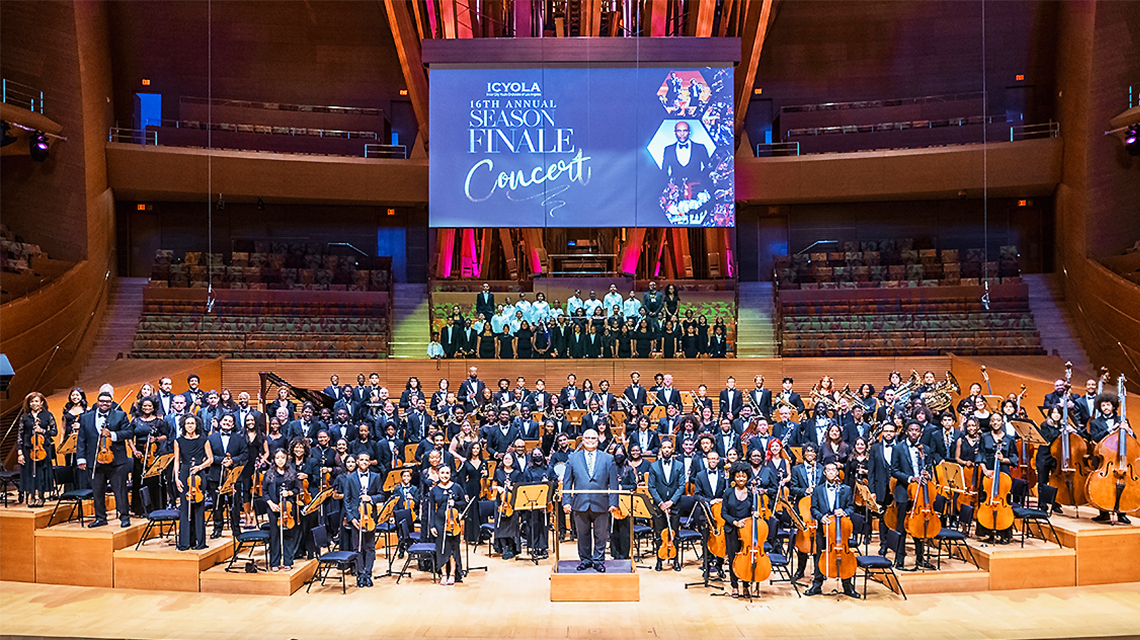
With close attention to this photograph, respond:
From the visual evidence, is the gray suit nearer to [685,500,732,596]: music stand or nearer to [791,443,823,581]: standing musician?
[685,500,732,596]: music stand

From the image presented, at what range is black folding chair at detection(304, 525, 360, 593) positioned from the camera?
968 centimetres

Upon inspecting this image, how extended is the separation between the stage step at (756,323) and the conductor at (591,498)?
433 inches

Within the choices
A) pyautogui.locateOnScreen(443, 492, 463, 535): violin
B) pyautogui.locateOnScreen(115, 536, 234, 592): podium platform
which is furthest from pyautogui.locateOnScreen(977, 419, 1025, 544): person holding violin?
pyautogui.locateOnScreen(115, 536, 234, 592): podium platform

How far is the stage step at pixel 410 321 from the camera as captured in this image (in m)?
21.2

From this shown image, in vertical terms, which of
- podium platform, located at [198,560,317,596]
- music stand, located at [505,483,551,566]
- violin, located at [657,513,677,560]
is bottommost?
podium platform, located at [198,560,317,596]

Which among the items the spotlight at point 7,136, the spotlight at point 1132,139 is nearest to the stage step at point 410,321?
the spotlight at point 7,136

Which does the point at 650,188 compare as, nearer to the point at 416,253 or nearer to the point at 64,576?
the point at 416,253

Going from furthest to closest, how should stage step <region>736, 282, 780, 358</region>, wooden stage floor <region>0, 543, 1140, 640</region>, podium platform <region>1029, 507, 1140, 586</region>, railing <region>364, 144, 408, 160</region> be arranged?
railing <region>364, 144, 408, 160</region>, stage step <region>736, 282, 780, 358</region>, podium platform <region>1029, 507, 1140, 586</region>, wooden stage floor <region>0, 543, 1140, 640</region>

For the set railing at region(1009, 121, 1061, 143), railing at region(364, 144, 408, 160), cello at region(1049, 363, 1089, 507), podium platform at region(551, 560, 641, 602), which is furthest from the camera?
railing at region(364, 144, 408, 160)

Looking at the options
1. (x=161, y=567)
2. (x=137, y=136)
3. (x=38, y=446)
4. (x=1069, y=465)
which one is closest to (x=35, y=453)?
(x=38, y=446)

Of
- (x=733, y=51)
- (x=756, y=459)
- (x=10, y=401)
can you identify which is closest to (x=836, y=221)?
(x=733, y=51)

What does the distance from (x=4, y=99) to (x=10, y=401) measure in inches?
269

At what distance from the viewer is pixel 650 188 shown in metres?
21.1

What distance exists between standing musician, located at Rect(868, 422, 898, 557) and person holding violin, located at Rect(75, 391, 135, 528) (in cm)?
804
